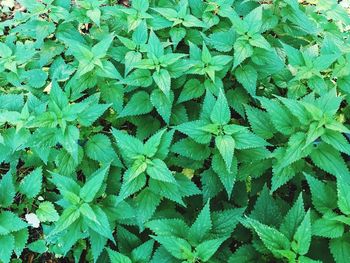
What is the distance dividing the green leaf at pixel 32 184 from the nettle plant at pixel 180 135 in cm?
1

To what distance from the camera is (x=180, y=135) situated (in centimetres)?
372

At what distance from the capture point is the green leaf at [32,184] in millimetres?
3568

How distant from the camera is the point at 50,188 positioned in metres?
3.87

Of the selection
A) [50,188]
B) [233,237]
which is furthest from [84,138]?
[233,237]

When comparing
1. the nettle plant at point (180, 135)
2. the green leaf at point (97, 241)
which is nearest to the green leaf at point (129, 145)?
the nettle plant at point (180, 135)

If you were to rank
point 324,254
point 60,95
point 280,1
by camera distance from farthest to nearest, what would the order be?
point 280,1
point 60,95
point 324,254

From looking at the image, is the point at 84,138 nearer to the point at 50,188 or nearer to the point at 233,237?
the point at 50,188

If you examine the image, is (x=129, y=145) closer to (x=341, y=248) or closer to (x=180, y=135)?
(x=180, y=135)

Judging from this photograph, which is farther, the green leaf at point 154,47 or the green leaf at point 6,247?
the green leaf at point 154,47

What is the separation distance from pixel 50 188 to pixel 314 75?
2492 mm

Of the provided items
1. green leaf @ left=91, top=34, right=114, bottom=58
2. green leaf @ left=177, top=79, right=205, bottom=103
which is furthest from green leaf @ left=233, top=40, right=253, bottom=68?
green leaf @ left=91, top=34, right=114, bottom=58

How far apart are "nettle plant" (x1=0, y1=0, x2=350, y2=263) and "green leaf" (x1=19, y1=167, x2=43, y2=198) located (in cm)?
1

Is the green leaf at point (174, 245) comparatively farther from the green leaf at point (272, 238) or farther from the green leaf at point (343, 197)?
the green leaf at point (343, 197)

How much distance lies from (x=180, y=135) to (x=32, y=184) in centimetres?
132
